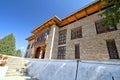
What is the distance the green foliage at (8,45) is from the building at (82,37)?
22.6 metres

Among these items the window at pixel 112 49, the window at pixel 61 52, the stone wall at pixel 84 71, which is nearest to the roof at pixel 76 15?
the window at pixel 61 52

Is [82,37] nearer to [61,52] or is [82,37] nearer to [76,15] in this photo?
[76,15]

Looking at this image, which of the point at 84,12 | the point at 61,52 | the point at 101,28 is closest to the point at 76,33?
the point at 84,12

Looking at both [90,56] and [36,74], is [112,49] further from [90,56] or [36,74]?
[36,74]

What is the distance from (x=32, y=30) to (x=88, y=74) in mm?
16607

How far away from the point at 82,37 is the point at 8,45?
33009 mm

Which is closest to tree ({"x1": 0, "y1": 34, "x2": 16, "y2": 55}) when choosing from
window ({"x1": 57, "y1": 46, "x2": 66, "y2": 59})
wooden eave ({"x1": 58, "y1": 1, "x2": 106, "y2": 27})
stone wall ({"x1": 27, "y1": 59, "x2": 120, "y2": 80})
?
window ({"x1": 57, "y1": 46, "x2": 66, "y2": 59})

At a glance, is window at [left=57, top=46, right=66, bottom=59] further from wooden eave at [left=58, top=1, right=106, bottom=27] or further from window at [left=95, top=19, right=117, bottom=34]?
window at [left=95, top=19, right=117, bottom=34]

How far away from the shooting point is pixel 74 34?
1274cm

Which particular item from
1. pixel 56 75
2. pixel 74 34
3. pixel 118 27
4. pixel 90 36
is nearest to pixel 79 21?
pixel 74 34

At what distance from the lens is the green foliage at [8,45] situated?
3269 cm

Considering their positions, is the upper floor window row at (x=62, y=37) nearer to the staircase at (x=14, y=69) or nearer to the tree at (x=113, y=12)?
the staircase at (x=14, y=69)

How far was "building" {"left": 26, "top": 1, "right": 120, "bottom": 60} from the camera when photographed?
877cm

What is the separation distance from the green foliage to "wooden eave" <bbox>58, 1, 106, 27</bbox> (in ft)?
94.2
